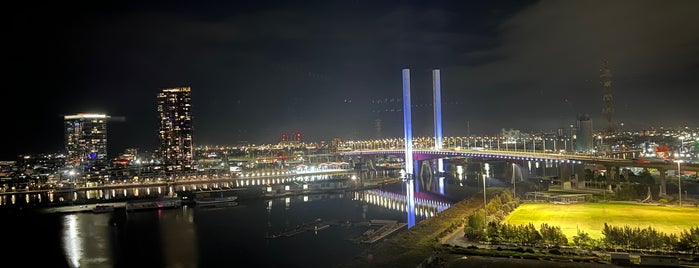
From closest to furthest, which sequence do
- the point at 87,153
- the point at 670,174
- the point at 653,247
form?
the point at 653,247
the point at 670,174
the point at 87,153

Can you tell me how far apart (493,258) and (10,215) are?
Result: 19.0 meters

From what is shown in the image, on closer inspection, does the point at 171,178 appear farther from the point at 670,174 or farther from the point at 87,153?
the point at 670,174

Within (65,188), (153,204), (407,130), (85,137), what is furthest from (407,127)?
(85,137)

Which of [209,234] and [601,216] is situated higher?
[601,216]

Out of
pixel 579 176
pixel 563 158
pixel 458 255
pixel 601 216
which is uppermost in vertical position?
pixel 563 158

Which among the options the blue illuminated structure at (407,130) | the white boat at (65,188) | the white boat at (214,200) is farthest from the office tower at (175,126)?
the white boat at (214,200)

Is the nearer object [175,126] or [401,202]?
[401,202]

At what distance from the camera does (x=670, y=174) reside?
23.6 meters

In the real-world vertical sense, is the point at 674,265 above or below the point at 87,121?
below

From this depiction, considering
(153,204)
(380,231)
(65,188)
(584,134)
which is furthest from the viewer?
(584,134)

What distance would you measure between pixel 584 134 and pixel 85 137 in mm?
48764

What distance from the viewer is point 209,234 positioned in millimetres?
15281

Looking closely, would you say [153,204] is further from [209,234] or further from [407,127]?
[407,127]

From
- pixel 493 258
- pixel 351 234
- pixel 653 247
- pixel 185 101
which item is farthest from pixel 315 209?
pixel 185 101
